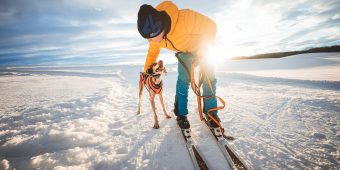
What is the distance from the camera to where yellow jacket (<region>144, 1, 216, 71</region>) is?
2504mm

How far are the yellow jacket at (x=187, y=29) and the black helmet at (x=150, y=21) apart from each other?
185mm

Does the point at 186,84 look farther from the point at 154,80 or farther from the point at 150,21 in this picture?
the point at 150,21

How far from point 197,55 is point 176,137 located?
144 centimetres

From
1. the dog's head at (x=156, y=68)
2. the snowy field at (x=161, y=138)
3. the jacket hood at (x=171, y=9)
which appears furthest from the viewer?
the dog's head at (x=156, y=68)

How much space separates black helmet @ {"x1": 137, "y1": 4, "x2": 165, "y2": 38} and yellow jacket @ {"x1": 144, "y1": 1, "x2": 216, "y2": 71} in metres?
0.19

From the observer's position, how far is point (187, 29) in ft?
8.49

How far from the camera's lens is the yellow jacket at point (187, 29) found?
2504 mm

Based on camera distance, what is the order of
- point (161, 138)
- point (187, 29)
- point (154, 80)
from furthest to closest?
point (154, 80) → point (161, 138) → point (187, 29)

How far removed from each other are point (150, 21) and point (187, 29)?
1.84 feet

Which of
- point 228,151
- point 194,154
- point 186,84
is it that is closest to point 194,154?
point 194,154

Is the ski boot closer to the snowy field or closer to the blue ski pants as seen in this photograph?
the blue ski pants

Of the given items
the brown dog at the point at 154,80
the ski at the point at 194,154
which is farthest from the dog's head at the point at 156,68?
the ski at the point at 194,154

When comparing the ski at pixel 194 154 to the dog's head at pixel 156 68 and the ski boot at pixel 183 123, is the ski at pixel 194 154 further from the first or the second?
the dog's head at pixel 156 68

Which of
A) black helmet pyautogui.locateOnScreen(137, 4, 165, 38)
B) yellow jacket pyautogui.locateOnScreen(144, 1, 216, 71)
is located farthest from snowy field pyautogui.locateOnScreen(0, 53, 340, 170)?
black helmet pyautogui.locateOnScreen(137, 4, 165, 38)
